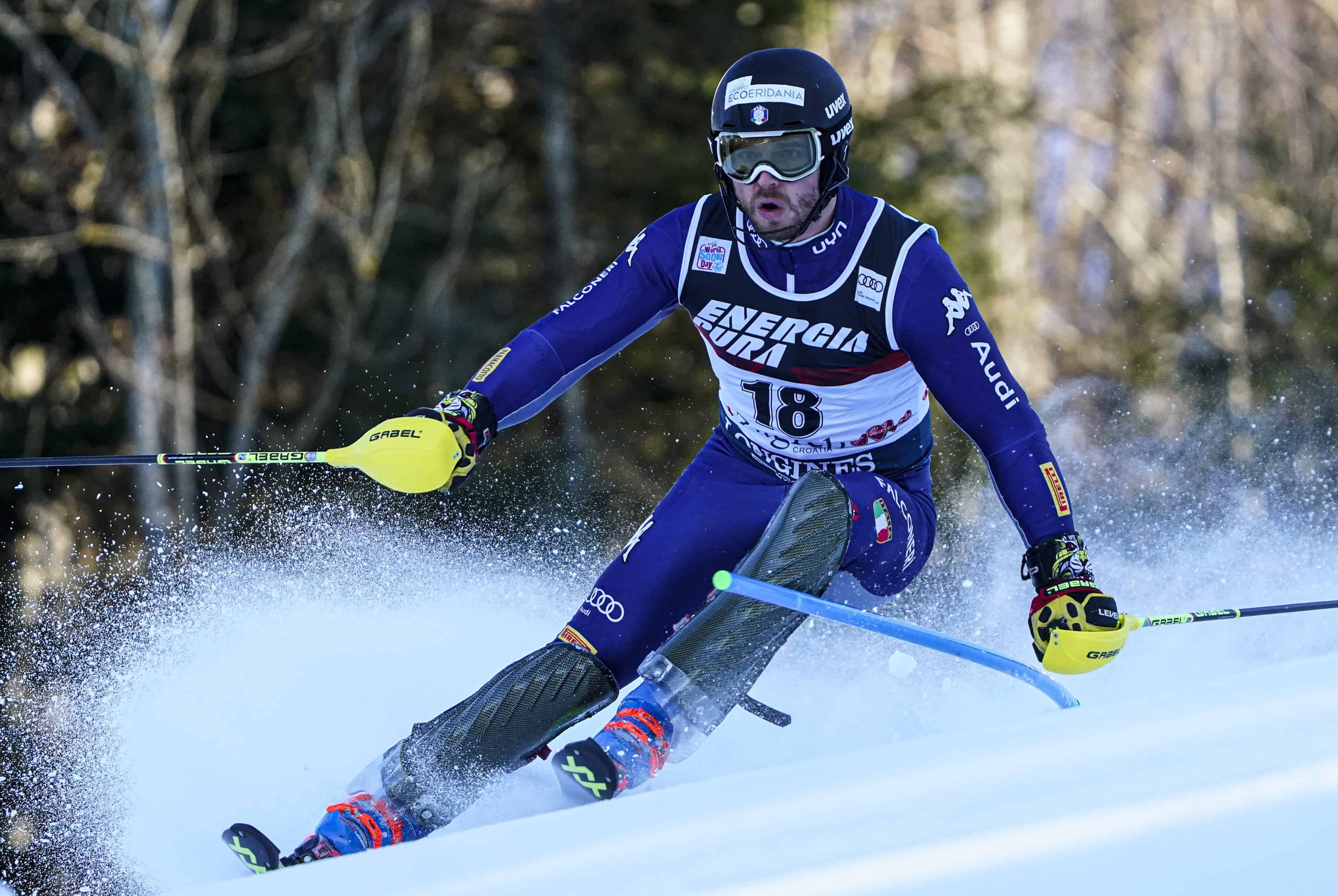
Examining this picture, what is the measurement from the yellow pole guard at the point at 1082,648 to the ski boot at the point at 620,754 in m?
0.76

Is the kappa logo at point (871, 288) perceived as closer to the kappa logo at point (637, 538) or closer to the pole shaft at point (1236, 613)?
the kappa logo at point (637, 538)

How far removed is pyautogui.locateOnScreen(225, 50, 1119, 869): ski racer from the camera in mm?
2588

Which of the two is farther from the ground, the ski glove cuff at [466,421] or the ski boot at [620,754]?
the ski glove cuff at [466,421]

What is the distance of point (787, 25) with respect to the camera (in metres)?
11.5

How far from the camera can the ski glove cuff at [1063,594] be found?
264 cm

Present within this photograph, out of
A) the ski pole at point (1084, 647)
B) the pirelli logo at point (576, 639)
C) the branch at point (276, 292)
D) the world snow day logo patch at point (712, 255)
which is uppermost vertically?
the world snow day logo patch at point (712, 255)

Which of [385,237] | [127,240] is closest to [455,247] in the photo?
[385,237]

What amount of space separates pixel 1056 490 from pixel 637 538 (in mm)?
903

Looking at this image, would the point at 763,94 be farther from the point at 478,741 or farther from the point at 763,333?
the point at 478,741

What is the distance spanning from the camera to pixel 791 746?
3.42m

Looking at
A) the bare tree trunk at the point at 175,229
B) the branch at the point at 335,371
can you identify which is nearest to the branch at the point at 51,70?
the bare tree trunk at the point at 175,229

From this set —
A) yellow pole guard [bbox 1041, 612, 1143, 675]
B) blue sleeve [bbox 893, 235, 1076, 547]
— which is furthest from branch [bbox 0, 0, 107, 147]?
yellow pole guard [bbox 1041, 612, 1143, 675]

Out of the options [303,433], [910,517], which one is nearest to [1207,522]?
[910,517]

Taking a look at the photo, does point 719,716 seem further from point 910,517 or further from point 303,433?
point 303,433
